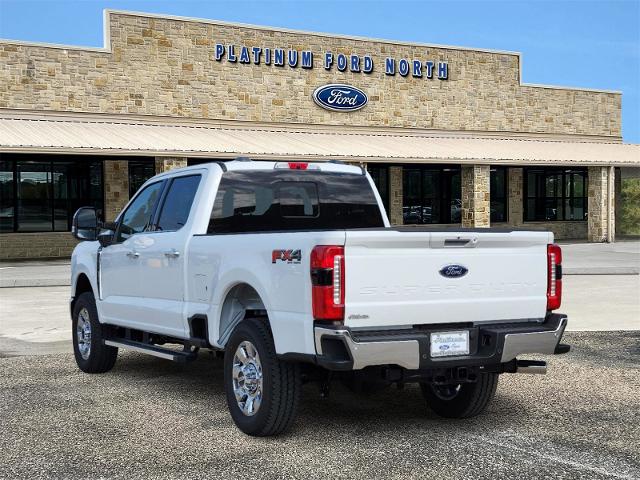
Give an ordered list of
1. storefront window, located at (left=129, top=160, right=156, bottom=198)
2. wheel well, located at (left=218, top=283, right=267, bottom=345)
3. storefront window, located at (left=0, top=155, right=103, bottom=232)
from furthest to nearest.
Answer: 1. storefront window, located at (left=129, top=160, right=156, bottom=198)
2. storefront window, located at (left=0, top=155, right=103, bottom=232)
3. wheel well, located at (left=218, top=283, right=267, bottom=345)

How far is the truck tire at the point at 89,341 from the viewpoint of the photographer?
9.07 metres

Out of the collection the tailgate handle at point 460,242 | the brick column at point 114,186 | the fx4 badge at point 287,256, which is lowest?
the fx4 badge at point 287,256

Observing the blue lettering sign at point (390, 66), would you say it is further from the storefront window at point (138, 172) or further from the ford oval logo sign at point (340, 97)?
the storefront window at point (138, 172)

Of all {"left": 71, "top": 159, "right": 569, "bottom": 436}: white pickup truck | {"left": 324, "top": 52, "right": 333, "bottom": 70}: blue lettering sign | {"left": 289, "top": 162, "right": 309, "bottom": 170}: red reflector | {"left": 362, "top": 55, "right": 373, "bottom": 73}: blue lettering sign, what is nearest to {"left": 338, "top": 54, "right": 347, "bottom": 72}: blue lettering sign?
{"left": 324, "top": 52, "right": 333, "bottom": 70}: blue lettering sign

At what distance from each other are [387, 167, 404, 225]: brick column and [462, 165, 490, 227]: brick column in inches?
146

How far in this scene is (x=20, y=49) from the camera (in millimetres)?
27797

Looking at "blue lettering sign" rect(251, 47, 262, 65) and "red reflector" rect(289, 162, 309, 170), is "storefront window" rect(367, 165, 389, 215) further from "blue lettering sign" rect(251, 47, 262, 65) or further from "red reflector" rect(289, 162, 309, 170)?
"red reflector" rect(289, 162, 309, 170)

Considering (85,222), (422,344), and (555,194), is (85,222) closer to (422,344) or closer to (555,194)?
(422,344)

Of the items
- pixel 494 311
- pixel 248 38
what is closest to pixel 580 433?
pixel 494 311

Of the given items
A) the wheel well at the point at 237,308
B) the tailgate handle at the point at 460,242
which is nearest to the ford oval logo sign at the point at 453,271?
the tailgate handle at the point at 460,242

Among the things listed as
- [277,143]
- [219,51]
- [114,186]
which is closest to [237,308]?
[277,143]

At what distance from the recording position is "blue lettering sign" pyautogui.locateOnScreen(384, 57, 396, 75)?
113ft

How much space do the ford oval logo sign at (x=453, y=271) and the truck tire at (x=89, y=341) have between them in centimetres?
431

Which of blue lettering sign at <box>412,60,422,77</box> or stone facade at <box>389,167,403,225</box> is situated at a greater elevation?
blue lettering sign at <box>412,60,422,77</box>
